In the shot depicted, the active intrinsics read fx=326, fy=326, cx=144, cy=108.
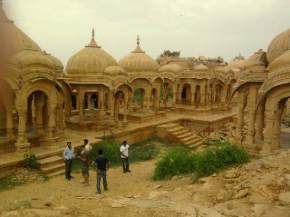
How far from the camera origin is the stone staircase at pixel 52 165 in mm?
11508

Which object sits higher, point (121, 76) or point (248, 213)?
point (121, 76)

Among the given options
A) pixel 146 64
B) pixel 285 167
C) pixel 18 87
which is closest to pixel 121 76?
pixel 146 64

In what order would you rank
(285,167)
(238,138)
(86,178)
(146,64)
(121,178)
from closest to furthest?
(285,167) → (86,178) → (121,178) → (238,138) → (146,64)

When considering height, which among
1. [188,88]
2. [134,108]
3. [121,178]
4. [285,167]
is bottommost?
[121,178]

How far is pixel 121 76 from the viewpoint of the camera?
1727cm

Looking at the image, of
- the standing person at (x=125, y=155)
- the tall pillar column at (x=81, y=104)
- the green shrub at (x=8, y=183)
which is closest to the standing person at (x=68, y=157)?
the green shrub at (x=8, y=183)

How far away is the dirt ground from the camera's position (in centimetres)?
597

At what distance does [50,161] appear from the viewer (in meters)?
11.9

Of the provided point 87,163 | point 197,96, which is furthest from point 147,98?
point 87,163

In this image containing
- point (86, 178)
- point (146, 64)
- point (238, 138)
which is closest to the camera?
point (86, 178)

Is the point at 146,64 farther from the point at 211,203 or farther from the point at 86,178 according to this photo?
the point at 211,203

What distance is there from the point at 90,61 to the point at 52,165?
7153 mm

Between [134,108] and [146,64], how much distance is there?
305 centimetres

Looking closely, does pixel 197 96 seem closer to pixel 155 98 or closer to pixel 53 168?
pixel 155 98
